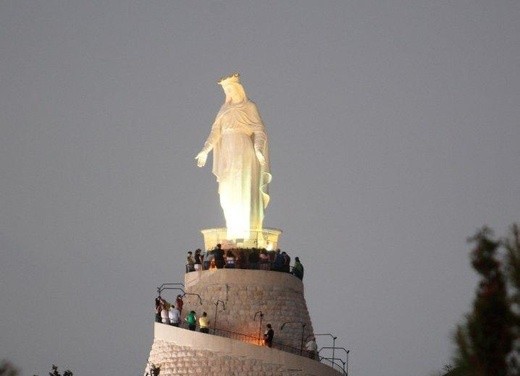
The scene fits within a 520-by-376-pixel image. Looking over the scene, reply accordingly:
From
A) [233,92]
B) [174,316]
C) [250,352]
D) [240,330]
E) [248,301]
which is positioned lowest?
[250,352]

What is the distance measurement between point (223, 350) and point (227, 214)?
4.68 m

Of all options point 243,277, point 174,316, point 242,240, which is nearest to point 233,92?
point 242,240

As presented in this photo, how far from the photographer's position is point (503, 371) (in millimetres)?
15844

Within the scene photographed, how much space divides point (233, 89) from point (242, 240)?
458 cm

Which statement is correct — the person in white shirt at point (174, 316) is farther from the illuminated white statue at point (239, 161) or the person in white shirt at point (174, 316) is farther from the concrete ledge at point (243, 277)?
the illuminated white statue at point (239, 161)

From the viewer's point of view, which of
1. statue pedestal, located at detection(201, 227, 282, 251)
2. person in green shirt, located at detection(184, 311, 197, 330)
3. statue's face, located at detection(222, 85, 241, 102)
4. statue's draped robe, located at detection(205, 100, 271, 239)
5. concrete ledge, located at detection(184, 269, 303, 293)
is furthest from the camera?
statue's face, located at detection(222, 85, 241, 102)

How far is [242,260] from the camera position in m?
38.2

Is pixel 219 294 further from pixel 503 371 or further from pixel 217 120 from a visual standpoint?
pixel 503 371

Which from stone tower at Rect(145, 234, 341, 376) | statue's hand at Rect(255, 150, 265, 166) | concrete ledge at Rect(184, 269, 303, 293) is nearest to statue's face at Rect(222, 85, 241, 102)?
statue's hand at Rect(255, 150, 265, 166)

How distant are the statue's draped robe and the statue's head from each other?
0.92 ft

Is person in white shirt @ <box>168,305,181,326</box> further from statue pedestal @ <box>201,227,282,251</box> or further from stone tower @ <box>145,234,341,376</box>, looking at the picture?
statue pedestal @ <box>201,227,282,251</box>

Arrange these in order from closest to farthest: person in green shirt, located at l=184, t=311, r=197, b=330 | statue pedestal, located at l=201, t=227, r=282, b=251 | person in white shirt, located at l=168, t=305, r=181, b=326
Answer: person in green shirt, located at l=184, t=311, r=197, b=330 < person in white shirt, located at l=168, t=305, r=181, b=326 < statue pedestal, located at l=201, t=227, r=282, b=251

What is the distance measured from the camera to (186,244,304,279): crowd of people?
3797 centimetres

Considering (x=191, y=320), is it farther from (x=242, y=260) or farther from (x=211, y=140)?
(x=211, y=140)
